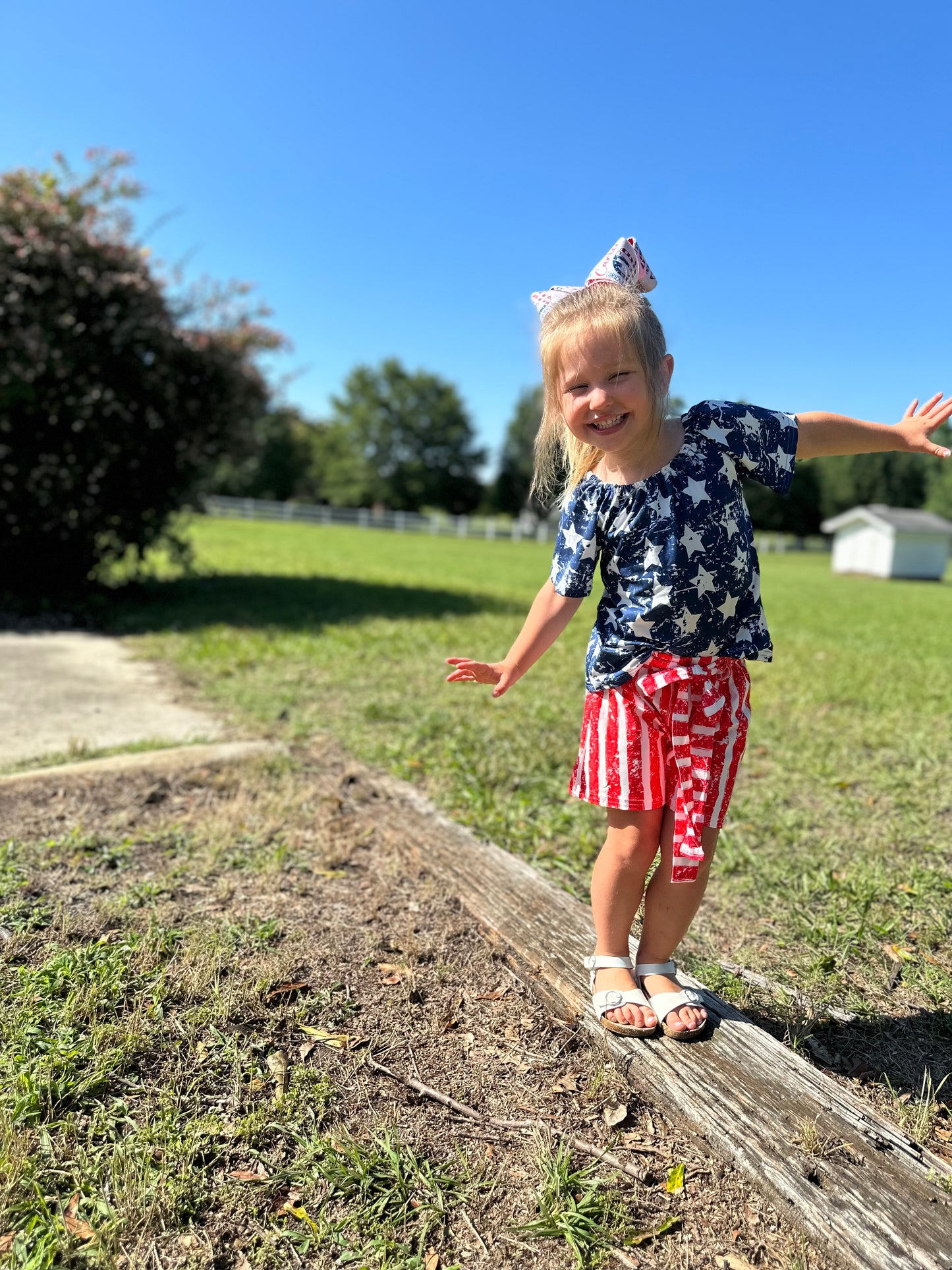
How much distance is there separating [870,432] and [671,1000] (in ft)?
4.79

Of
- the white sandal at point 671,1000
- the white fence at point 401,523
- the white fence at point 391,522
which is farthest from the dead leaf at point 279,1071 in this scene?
the white fence at point 391,522

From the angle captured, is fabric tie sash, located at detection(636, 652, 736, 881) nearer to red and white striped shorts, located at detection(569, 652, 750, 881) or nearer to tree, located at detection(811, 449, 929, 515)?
red and white striped shorts, located at detection(569, 652, 750, 881)

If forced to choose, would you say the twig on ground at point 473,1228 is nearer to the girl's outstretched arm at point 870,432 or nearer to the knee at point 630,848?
the knee at point 630,848

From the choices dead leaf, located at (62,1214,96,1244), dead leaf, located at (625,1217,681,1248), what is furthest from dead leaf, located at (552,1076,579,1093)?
dead leaf, located at (62,1214,96,1244)

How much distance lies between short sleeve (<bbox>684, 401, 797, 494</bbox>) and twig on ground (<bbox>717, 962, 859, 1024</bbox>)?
132 cm

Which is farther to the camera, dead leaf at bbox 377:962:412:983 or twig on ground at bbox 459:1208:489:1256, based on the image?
dead leaf at bbox 377:962:412:983

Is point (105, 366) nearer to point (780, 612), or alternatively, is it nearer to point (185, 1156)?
point (185, 1156)

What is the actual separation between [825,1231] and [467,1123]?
2.29 ft

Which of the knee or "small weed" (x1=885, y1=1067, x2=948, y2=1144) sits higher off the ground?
the knee

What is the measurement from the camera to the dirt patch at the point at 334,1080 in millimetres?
1549

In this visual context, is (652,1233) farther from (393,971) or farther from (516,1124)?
(393,971)

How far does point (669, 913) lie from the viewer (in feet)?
6.98

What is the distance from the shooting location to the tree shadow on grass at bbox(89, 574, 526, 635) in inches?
A: 317

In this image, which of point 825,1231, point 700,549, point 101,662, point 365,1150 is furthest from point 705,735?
point 101,662
